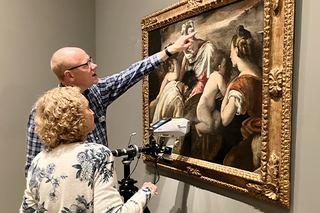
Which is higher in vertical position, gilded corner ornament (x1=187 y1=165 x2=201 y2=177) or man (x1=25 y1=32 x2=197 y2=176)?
man (x1=25 y1=32 x2=197 y2=176)

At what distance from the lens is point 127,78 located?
1469 mm

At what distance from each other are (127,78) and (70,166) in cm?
73

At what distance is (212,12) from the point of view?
1.33 meters

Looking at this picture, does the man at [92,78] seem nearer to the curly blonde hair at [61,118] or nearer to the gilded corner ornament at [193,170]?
the curly blonde hair at [61,118]

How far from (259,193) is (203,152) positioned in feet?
1.19

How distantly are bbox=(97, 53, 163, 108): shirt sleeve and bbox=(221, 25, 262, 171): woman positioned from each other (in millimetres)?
442

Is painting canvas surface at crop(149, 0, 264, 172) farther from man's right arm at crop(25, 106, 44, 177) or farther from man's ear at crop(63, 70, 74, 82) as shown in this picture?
man's right arm at crop(25, 106, 44, 177)

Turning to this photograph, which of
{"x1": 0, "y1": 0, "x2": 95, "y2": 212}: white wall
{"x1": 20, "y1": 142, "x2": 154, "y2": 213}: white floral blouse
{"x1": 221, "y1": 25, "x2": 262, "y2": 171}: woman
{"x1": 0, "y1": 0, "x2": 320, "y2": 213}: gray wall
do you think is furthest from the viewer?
{"x1": 0, "y1": 0, "x2": 95, "y2": 212}: white wall

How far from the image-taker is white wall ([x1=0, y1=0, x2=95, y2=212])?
1948 millimetres

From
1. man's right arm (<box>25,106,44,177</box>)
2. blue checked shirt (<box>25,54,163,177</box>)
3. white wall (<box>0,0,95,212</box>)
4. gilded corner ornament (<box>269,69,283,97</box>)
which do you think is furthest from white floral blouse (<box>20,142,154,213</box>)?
white wall (<box>0,0,95,212</box>)

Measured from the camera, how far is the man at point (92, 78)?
129 cm
